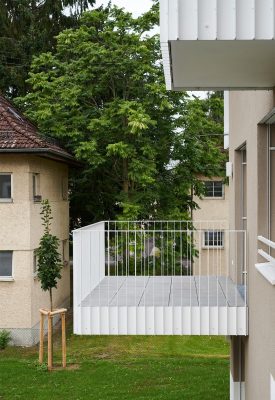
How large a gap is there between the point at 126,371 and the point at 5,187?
754 cm

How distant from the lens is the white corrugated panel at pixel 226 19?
4785 mm

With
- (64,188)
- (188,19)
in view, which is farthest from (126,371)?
(188,19)

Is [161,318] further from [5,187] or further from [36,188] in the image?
[36,188]

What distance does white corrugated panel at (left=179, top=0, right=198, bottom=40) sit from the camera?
4.80 m

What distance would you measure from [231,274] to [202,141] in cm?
1490

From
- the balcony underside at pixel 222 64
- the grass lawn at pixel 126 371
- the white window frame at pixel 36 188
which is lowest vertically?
the grass lawn at pixel 126 371

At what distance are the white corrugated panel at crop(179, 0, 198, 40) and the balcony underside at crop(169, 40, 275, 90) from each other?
0.05 meters

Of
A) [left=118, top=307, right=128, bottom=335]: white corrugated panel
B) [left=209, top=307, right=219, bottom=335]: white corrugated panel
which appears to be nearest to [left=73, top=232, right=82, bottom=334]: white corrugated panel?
[left=118, top=307, right=128, bottom=335]: white corrugated panel

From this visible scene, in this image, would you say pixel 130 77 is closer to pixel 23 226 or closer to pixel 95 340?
pixel 23 226

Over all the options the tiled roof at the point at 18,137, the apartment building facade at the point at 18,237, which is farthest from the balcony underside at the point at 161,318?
the apartment building facade at the point at 18,237

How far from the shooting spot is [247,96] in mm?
9508

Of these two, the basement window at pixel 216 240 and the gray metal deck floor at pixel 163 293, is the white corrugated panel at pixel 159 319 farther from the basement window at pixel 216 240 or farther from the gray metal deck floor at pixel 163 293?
the basement window at pixel 216 240

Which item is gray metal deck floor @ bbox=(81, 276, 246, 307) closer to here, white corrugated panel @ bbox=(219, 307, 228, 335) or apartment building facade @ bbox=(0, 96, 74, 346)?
white corrugated panel @ bbox=(219, 307, 228, 335)

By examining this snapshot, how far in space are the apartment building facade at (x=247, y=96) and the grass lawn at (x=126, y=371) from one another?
15.5 ft
